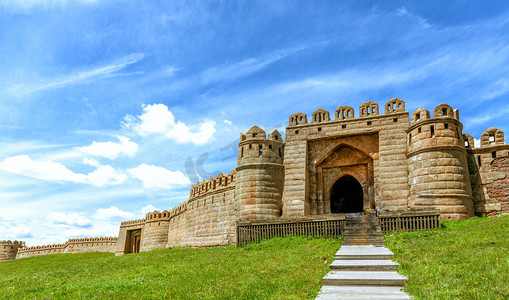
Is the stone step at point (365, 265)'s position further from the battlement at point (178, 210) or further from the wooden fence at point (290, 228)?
the battlement at point (178, 210)

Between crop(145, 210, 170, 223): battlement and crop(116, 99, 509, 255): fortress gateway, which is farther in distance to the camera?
crop(145, 210, 170, 223): battlement

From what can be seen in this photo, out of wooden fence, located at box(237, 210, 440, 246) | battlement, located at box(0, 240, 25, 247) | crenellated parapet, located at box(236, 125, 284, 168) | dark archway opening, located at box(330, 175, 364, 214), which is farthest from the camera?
battlement, located at box(0, 240, 25, 247)

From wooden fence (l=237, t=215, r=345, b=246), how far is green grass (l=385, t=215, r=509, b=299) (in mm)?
2952

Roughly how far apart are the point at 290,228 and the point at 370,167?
9.99 meters

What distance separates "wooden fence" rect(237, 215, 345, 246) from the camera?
20.4 meters

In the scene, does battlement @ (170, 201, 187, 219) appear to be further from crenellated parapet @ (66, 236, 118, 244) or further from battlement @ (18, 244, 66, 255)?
battlement @ (18, 244, 66, 255)

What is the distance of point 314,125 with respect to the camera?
29062mm

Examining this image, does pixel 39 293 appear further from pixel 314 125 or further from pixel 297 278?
pixel 314 125

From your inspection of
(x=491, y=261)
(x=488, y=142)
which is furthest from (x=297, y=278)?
(x=488, y=142)

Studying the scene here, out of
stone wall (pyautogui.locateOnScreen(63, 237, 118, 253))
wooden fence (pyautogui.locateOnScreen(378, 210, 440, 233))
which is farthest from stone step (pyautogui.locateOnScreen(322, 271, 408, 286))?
stone wall (pyautogui.locateOnScreen(63, 237, 118, 253))

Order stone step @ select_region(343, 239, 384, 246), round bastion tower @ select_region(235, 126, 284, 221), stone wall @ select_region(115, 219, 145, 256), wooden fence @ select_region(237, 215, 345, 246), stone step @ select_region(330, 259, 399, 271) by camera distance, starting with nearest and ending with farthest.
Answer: stone step @ select_region(330, 259, 399, 271)
stone step @ select_region(343, 239, 384, 246)
wooden fence @ select_region(237, 215, 345, 246)
round bastion tower @ select_region(235, 126, 284, 221)
stone wall @ select_region(115, 219, 145, 256)

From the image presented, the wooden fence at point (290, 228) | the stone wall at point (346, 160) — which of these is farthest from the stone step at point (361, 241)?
the stone wall at point (346, 160)

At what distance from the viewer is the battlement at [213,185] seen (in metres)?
33.0

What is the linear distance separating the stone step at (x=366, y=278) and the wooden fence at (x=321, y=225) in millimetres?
9520
